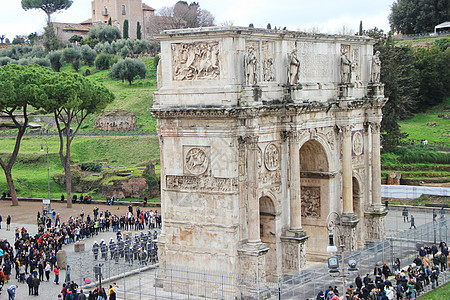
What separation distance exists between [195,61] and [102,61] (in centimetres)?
8031

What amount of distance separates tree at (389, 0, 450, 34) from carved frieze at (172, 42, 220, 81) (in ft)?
248

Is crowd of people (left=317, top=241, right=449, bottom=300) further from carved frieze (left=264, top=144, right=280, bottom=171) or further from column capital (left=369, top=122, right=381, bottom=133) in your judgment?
column capital (left=369, top=122, right=381, bottom=133)

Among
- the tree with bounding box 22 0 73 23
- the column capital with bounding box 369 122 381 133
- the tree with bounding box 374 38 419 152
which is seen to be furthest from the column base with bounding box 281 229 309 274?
the tree with bounding box 22 0 73 23

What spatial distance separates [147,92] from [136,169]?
33.1 metres

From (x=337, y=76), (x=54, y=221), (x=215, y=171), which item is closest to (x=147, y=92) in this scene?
(x=54, y=221)

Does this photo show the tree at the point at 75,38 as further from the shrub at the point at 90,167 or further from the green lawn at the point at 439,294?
the green lawn at the point at 439,294

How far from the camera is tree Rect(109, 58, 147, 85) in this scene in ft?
324

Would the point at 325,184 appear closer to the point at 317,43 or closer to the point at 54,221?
the point at 317,43

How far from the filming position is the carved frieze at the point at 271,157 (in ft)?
104

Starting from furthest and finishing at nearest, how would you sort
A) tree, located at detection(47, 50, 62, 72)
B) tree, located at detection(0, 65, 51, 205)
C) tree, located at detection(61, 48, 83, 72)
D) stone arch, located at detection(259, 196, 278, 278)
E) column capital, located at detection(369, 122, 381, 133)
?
tree, located at detection(47, 50, 62, 72) → tree, located at detection(61, 48, 83, 72) → tree, located at detection(0, 65, 51, 205) → column capital, located at detection(369, 122, 381, 133) → stone arch, located at detection(259, 196, 278, 278)

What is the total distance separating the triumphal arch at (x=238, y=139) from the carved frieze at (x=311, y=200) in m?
1.84

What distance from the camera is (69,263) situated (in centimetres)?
3475

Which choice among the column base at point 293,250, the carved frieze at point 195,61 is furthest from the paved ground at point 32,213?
the carved frieze at point 195,61

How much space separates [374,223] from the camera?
130ft
